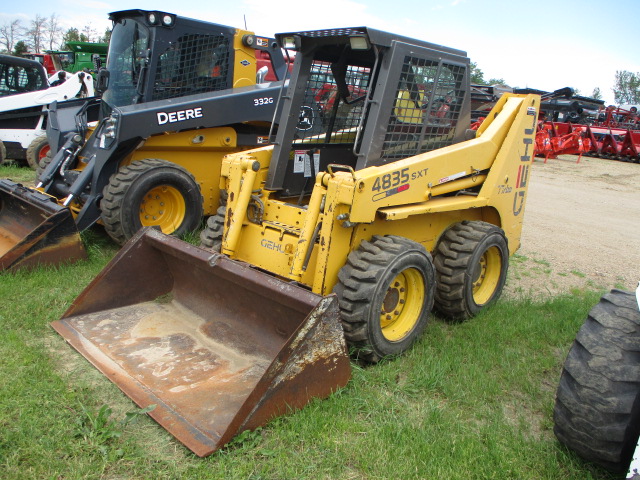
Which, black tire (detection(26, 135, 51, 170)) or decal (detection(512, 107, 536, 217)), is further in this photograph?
black tire (detection(26, 135, 51, 170))

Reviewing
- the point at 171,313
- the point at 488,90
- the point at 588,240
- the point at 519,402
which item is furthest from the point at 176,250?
the point at 588,240

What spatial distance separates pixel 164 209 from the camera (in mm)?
6176

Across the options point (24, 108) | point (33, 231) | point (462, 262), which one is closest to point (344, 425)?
point (462, 262)

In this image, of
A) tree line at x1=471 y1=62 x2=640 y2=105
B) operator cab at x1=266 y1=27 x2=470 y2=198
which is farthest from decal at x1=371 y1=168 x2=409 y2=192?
tree line at x1=471 y1=62 x2=640 y2=105

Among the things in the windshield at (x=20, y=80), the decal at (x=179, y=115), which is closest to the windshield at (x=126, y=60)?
the decal at (x=179, y=115)

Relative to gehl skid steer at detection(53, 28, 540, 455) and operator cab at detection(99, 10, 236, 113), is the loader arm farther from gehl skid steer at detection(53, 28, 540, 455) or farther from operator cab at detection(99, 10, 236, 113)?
operator cab at detection(99, 10, 236, 113)

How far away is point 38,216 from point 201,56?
8.51ft

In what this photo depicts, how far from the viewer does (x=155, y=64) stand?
20.2ft

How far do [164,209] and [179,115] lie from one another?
1062mm

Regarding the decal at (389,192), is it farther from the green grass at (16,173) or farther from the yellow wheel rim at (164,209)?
the green grass at (16,173)

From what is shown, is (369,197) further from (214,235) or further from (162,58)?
(162,58)

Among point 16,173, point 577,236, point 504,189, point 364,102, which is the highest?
point 364,102

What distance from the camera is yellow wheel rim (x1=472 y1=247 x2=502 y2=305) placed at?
4.71m

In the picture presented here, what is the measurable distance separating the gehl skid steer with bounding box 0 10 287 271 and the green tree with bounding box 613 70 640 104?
272 ft
